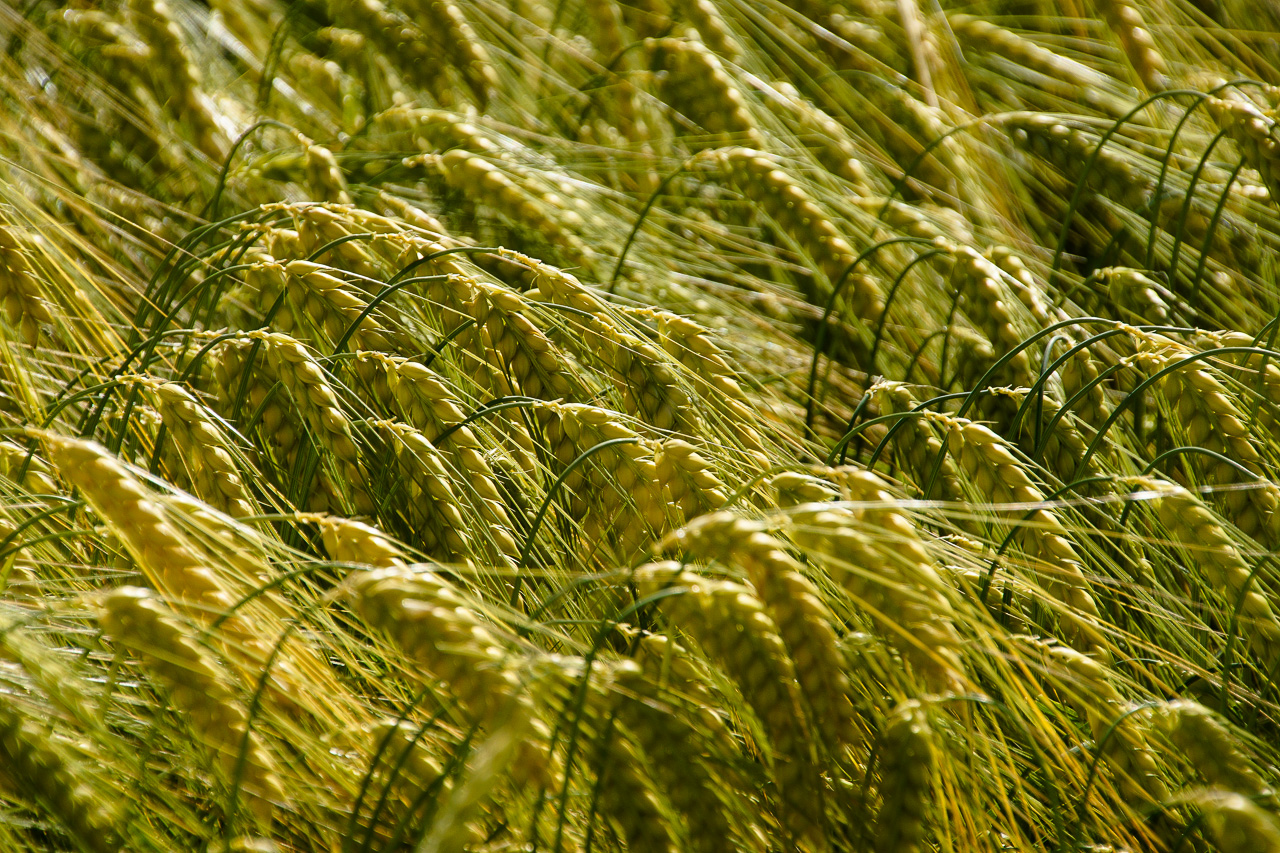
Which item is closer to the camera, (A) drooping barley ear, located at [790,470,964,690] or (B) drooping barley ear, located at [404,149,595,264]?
(A) drooping barley ear, located at [790,470,964,690]

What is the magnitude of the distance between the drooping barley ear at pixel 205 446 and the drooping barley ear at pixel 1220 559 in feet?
3.17

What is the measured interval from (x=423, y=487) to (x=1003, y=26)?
2.19 meters

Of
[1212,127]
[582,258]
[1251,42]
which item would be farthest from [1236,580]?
[1251,42]

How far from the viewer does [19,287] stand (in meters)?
1.37

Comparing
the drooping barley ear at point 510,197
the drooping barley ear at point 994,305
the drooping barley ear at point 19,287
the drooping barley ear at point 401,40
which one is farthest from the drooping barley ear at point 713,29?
the drooping barley ear at point 19,287

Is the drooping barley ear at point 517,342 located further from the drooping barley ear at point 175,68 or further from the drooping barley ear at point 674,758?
the drooping barley ear at point 175,68

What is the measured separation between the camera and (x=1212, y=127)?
1925 millimetres

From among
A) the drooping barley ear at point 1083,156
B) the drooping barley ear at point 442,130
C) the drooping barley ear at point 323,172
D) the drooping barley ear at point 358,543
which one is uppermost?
the drooping barley ear at point 442,130

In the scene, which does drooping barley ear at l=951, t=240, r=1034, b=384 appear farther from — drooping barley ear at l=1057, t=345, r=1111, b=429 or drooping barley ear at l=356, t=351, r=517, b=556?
drooping barley ear at l=356, t=351, r=517, b=556

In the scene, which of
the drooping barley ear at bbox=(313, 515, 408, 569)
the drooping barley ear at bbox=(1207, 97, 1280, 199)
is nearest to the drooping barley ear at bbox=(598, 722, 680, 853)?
the drooping barley ear at bbox=(313, 515, 408, 569)

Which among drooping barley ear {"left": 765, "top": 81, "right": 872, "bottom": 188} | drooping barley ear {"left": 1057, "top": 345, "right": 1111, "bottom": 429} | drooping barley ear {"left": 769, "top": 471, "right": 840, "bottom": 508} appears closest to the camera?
drooping barley ear {"left": 769, "top": 471, "right": 840, "bottom": 508}

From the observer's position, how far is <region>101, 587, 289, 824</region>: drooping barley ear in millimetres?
789

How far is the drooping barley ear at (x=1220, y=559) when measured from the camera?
3.07 feet

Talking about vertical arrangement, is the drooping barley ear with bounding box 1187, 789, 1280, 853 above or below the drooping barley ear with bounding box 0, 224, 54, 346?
below
